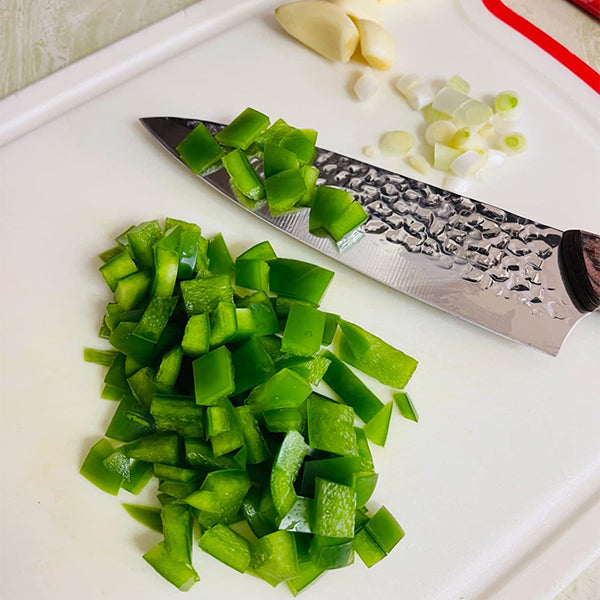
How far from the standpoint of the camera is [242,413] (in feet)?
3.79

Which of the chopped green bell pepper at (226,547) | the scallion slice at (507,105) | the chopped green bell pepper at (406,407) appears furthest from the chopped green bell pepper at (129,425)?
the scallion slice at (507,105)

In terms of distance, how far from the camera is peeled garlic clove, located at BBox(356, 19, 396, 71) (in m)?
1.63

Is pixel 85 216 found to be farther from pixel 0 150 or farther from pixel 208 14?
pixel 208 14

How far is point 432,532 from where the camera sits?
3.97ft

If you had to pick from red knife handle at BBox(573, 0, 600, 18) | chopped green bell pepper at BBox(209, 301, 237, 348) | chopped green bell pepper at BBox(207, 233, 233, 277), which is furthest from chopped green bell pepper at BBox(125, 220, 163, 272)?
red knife handle at BBox(573, 0, 600, 18)

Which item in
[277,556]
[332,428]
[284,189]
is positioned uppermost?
[284,189]

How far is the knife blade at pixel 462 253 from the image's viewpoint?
135 centimetres

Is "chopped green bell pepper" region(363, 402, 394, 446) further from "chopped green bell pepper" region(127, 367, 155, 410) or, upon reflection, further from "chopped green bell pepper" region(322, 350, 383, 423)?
"chopped green bell pepper" region(127, 367, 155, 410)

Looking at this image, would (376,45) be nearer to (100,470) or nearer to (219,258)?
Result: (219,258)

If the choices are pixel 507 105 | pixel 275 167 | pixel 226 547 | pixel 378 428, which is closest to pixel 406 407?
Answer: pixel 378 428

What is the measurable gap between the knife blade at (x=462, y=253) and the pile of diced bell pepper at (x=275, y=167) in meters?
0.02

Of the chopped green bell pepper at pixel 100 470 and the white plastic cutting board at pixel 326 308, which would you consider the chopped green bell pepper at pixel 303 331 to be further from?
the chopped green bell pepper at pixel 100 470

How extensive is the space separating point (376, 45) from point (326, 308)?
66 cm

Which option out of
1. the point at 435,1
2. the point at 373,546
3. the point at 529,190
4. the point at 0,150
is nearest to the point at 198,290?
the point at 373,546
